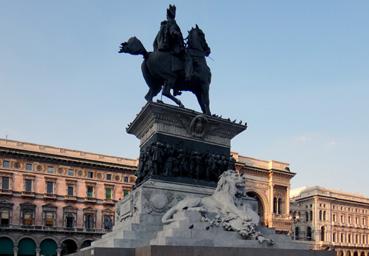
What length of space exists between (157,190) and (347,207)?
89788mm

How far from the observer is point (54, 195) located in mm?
63438

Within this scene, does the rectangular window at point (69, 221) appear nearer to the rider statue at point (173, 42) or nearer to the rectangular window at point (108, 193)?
the rectangular window at point (108, 193)

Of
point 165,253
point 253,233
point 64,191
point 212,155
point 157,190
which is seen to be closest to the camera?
point 165,253

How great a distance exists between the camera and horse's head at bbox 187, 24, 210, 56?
1688 centimetres

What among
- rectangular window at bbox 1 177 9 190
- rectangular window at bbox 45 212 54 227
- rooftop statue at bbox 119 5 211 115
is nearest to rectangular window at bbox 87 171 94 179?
rectangular window at bbox 45 212 54 227

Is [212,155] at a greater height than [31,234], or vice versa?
[212,155]

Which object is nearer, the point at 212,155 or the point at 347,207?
the point at 212,155

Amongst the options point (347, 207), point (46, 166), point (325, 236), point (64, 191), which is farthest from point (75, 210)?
point (347, 207)

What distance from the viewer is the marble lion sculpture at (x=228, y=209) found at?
12484 millimetres

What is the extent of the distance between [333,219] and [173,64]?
85183 mm

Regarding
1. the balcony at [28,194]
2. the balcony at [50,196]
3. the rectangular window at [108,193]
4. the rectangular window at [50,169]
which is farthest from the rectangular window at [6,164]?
the rectangular window at [108,193]

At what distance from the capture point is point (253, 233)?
40.8 ft

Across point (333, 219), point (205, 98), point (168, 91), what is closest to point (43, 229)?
point (205, 98)

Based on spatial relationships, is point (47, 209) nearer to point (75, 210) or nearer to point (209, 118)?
point (75, 210)
